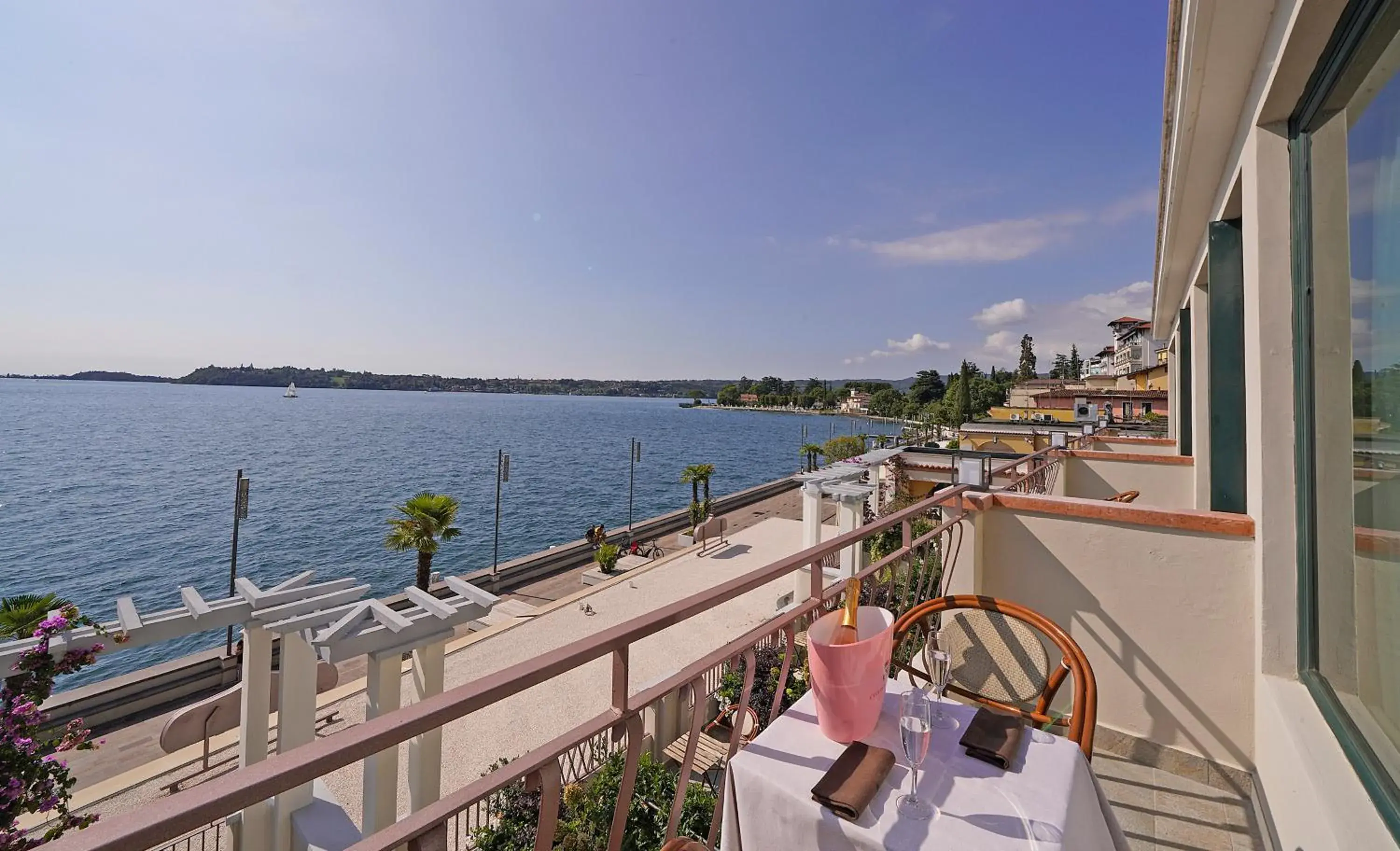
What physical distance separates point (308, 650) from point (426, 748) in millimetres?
1167

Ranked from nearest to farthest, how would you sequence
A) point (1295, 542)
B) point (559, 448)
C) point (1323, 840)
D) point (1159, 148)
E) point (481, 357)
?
point (1323, 840) → point (1295, 542) → point (1159, 148) → point (559, 448) → point (481, 357)

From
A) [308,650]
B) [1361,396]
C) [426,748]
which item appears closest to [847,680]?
[1361,396]

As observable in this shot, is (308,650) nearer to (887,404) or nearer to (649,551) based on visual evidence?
(649,551)

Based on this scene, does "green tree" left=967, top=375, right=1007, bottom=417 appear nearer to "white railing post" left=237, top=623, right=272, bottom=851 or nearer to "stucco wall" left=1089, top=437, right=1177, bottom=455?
"stucco wall" left=1089, top=437, right=1177, bottom=455

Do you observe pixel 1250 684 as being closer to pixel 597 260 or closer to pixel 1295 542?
pixel 1295 542

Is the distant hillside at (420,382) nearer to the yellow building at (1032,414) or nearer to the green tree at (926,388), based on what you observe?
the green tree at (926,388)

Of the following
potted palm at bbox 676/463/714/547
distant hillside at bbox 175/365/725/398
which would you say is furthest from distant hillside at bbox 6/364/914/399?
potted palm at bbox 676/463/714/547

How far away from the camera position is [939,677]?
58.6 inches

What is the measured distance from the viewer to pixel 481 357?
66.5m

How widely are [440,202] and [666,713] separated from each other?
12989 mm

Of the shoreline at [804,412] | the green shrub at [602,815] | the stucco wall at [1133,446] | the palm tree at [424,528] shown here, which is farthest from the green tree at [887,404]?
the green shrub at [602,815]

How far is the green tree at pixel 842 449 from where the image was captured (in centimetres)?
3831

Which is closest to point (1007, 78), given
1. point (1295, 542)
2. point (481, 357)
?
point (1295, 542)

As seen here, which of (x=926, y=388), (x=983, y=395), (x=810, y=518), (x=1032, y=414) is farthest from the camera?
(x=926, y=388)
